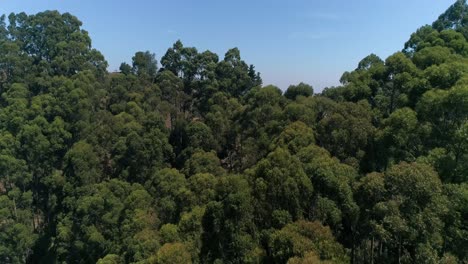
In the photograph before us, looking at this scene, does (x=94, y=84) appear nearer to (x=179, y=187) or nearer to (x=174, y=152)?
(x=174, y=152)

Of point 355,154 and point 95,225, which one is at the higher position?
point 355,154

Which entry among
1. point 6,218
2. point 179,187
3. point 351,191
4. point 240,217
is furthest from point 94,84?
point 351,191

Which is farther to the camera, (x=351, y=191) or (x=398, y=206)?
(x=351, y=191)

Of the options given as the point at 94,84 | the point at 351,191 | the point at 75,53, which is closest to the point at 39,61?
the point at 75,53

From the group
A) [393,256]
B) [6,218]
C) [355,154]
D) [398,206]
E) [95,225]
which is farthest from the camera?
[6,218]

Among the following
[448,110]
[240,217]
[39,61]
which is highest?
[39,61]

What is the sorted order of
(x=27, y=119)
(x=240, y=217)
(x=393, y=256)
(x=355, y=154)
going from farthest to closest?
(x=27, y=119)
(x=355, y=154)
(x=240, y=217)
(x=393, y=256)

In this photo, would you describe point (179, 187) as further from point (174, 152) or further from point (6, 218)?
point (6, 218)
